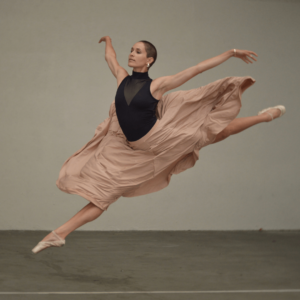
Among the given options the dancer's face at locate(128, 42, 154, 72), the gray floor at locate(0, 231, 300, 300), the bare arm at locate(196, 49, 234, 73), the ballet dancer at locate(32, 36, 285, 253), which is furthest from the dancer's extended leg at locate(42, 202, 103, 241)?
the bare arm at locate(196, 49, 234, 73)

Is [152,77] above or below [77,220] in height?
above

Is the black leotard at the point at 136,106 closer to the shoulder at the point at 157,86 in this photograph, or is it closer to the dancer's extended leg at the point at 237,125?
the shoulder at the point at 157,86

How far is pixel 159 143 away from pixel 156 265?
173 cm

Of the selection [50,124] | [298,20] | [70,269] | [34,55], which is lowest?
[70,269]

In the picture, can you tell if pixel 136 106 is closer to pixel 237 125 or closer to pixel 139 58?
pixel 139 58

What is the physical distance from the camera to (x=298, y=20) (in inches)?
231

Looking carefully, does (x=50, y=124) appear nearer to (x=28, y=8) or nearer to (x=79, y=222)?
(x=28, y=8)

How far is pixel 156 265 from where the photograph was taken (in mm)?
3996

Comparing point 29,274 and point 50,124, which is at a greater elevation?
point 50,124

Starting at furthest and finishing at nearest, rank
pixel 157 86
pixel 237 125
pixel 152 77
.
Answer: pixel 152 77 → pixel 237 125 → pixel 157 86

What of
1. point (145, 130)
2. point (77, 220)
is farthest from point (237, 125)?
point (77, 220)

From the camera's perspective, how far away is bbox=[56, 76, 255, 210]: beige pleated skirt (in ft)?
8.75

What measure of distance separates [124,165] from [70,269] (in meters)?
1.58

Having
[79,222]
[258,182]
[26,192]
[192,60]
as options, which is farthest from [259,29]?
[79,222]
